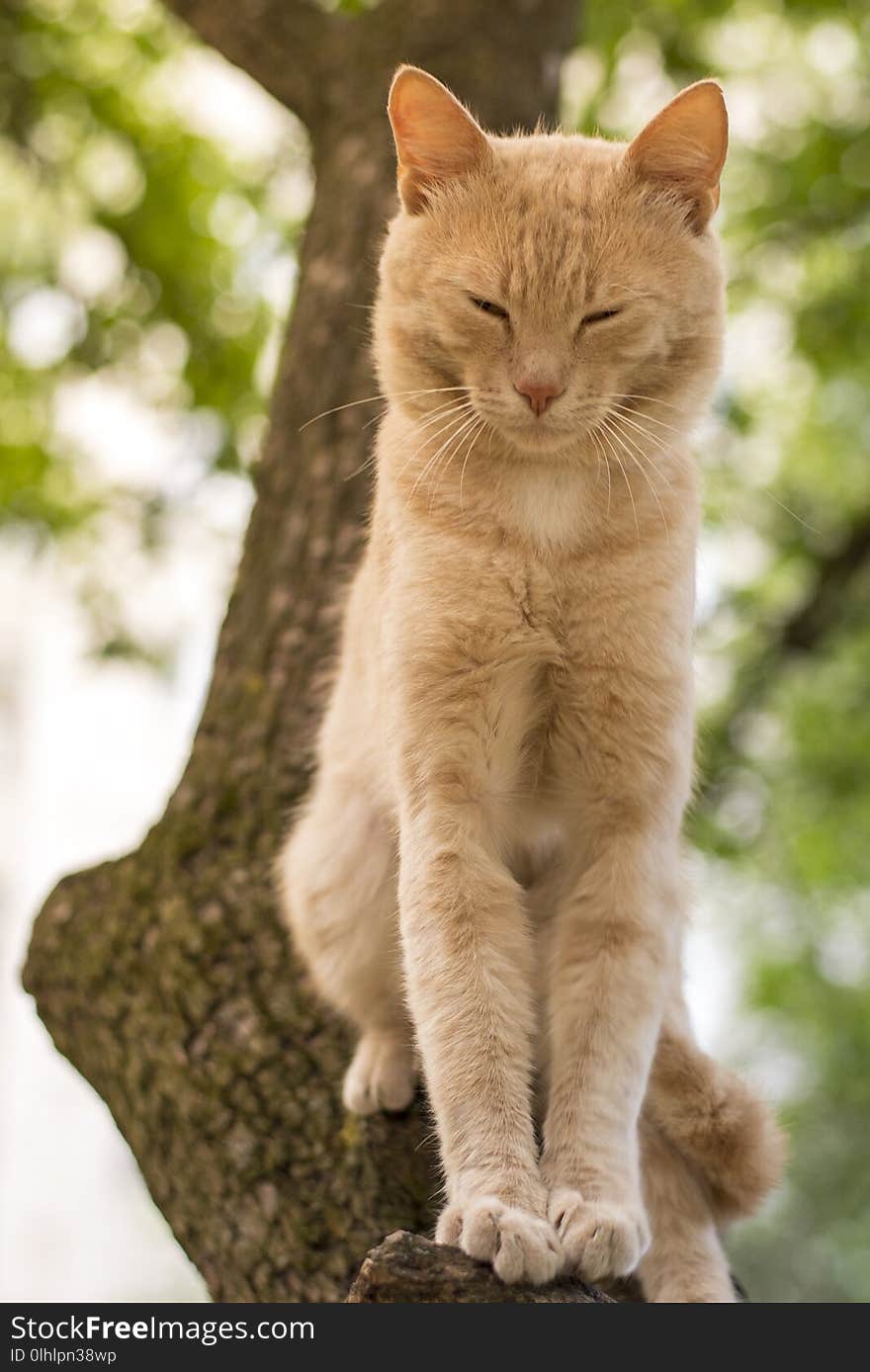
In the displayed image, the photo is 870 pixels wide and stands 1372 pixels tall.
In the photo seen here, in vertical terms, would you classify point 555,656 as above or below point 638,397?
below

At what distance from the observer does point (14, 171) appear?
598 centimetres

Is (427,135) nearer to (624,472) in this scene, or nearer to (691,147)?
(691,147)

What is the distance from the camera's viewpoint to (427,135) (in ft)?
7.77

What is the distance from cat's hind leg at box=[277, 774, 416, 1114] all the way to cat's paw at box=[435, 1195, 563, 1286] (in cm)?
67

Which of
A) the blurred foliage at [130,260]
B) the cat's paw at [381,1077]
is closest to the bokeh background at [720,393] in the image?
the blurred foliage at [130,260]

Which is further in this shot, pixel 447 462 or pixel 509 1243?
pixel 447 462

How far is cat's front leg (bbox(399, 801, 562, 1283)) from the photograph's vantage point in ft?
6.60

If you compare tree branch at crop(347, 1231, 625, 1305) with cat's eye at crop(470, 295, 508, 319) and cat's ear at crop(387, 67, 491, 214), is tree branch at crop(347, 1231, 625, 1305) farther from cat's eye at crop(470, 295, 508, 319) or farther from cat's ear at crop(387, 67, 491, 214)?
cat's ear at crop(387, 67, 491, 214)

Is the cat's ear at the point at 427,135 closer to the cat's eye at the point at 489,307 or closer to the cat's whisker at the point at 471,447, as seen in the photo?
the cat's eye at the point at 489,307

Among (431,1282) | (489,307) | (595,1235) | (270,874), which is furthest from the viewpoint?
(270,874)

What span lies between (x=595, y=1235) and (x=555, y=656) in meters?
0.87

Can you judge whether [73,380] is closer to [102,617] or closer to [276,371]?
[102,617]

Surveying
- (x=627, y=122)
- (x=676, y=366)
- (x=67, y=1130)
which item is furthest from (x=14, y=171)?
(x=67, y=1130)

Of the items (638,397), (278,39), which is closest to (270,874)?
(638,397)
